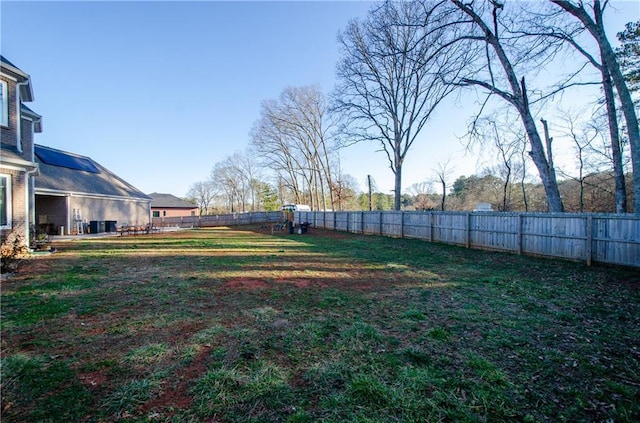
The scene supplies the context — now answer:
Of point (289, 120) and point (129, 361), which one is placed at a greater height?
point (289, 120)

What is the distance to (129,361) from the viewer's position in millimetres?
2779

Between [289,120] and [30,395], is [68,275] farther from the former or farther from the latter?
[289,120]

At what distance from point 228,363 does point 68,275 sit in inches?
240

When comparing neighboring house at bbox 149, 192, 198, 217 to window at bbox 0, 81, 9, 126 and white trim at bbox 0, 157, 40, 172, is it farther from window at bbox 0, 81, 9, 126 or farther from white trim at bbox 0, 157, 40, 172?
white trim at bbox 0, 157, 40, 172

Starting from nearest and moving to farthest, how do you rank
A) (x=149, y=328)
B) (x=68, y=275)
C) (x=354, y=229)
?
(x=149, y=328) → (x=68, y=275) → (x=354, y=229)

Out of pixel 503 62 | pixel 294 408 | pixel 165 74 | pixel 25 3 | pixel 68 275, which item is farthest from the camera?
pixel 165 74

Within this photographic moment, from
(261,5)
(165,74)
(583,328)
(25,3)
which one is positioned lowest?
(583,328)

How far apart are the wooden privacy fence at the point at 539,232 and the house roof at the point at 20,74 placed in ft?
54.8

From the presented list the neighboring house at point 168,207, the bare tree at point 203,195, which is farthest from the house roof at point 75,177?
the bare tree at point 203,195

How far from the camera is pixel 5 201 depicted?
8.06 m

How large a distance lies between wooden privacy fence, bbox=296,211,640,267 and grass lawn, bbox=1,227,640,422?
122cm

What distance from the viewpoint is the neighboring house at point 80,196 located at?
52.7 feet

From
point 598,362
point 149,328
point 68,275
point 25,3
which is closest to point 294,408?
point 149,328

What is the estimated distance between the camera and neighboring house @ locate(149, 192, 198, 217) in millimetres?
39000
